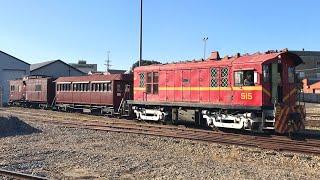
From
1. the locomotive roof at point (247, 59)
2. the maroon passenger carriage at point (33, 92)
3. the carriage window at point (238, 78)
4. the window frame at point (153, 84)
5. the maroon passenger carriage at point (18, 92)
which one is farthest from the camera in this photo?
the maroon passenger carriage at point (18, 92)

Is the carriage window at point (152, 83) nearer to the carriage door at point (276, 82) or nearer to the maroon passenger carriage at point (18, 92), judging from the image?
the carriage door at point (276, 82)

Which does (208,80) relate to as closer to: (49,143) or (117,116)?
(49,143)

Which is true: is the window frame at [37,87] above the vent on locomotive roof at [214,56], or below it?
below

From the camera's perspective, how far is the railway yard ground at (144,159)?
1070 centimetres

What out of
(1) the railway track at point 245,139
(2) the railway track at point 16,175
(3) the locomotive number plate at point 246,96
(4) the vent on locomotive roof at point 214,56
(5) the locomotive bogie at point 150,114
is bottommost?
(2) the railway track at point 16,175

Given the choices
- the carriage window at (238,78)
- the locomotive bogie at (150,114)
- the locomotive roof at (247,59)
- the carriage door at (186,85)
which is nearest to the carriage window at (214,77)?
the locomotive roof at (247,59)

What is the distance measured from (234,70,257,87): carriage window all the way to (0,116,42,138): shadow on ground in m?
9.34

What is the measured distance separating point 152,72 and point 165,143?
8.81 metres

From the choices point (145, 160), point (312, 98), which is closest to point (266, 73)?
point (145, 160)

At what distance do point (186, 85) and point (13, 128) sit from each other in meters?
8.72

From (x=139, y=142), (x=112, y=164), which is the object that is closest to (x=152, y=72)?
(x=139, y=142)

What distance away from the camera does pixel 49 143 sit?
16281mm

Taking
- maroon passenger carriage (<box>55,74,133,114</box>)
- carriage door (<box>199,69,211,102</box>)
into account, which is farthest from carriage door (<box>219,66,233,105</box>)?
Result: maroon passenger carriage (<box>55,74,133,114</box>)

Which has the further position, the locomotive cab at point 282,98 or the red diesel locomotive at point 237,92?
the red diesel locomotive at point 237,92
